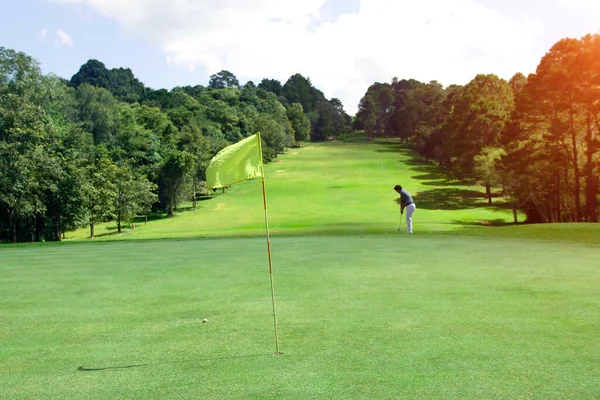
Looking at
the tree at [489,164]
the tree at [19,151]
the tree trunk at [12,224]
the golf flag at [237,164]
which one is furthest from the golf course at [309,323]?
the tree at [489,164]

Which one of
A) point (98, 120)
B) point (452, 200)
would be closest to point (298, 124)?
point (98, 120)

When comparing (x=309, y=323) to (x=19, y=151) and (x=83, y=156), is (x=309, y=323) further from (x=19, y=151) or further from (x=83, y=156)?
(x=83, y=156)

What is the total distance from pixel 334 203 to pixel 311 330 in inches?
2376

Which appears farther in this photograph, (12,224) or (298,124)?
(298,124)

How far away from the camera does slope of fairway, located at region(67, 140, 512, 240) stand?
1884 inches

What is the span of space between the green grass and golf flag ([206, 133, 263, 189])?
2.25m

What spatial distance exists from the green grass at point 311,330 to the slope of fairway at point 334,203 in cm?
2187

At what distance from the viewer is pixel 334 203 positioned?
67.2 metres

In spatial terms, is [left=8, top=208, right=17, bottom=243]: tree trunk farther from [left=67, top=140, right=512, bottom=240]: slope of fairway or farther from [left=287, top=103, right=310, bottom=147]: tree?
[left=287, top=103, right=310, bottom=147]: tree

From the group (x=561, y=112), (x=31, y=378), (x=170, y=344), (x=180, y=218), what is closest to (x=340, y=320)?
(x=170, y=344)

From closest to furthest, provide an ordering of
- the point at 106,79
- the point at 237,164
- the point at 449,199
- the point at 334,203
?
the point at 237,164 < the point at 449,199 < the point at 334,203 < the point at 106,79

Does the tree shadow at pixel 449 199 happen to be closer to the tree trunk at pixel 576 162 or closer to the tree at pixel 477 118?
the tree at pixel 477 118

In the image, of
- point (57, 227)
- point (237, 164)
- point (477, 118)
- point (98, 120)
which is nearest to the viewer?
point (237, 164)

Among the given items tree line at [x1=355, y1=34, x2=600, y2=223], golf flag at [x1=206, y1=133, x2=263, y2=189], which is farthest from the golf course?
tree line at [x1=355, y1=34, x2=600, y2=223]
